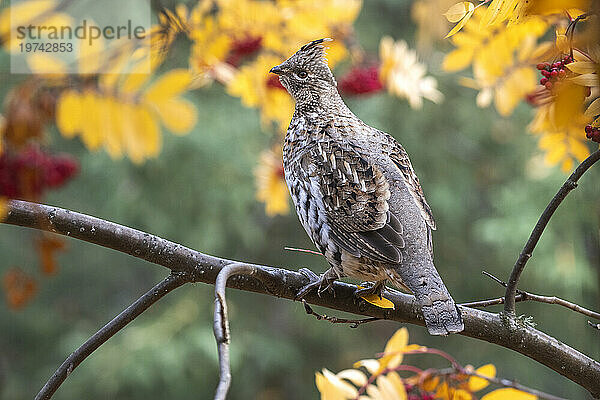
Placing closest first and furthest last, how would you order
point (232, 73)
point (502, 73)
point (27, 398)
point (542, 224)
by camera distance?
point (542, 224)
point (502, 73)
point (232, 73)
point (27, 398)

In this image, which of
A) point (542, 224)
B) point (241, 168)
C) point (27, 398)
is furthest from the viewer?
point (27, 398)

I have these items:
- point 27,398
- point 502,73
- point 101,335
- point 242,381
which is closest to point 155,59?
point 101,335

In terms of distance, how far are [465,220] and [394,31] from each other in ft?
5.68

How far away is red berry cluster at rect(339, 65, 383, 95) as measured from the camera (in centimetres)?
189

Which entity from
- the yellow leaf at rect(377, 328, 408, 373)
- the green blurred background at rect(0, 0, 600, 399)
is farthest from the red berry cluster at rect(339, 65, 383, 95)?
the green blurred background at rect(0, 0, 600, 399)

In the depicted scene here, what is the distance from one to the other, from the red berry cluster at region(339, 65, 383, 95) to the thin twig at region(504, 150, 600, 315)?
1016 millimetres

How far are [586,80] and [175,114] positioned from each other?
→ 0.58 meters

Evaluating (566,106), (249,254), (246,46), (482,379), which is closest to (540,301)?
(482,379)

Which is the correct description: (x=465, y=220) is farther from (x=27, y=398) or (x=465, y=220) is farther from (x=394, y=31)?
(x=27, y=398)

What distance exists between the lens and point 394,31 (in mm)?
5516

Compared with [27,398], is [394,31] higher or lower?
higher

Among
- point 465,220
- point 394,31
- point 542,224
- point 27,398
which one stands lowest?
point 27,398

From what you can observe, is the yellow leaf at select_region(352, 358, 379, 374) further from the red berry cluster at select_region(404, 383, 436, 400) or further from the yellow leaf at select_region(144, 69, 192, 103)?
the yellow leaf at select_region(144, 69, 192, 103)

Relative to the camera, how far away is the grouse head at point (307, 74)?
1.21 metres
